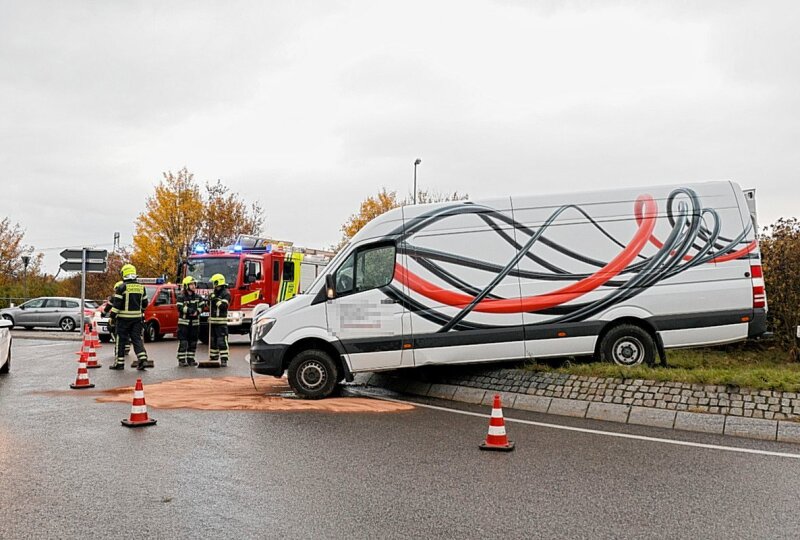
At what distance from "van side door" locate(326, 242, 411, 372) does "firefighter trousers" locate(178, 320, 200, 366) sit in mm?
6172

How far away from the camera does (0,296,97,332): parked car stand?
1163 inches

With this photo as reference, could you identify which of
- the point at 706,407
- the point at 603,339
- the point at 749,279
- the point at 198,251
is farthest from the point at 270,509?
the point at 198,251

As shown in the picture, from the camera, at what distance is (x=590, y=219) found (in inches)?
390

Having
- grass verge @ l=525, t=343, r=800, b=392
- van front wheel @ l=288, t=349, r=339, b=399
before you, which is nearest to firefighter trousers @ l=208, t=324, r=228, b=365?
van front wheel @ l=288, t=349, r=339, b=399

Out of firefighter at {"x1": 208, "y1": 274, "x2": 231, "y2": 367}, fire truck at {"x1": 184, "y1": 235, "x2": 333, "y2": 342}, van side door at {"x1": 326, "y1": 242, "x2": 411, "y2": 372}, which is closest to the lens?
van side door at {"x1": 326, "y1": 242, "x2": 411, "y2": 372}

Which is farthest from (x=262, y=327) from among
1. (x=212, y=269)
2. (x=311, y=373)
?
(x=212, y=269)

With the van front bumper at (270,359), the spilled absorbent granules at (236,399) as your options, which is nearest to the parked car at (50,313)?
the spilled absorbent granules at (236,399)

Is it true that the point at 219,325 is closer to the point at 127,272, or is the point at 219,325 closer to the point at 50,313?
the point at 127,272

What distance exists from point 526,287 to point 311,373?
319 cm

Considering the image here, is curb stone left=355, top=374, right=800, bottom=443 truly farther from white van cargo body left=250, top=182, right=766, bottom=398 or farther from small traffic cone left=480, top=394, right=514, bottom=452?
small traffic cone left=480, top=394, right=514, bottom=452

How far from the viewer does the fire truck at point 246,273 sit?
2027 centimetres

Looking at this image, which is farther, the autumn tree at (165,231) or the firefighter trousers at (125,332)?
the autumn tree at (165,231)

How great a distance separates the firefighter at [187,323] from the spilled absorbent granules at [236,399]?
2.93 meters

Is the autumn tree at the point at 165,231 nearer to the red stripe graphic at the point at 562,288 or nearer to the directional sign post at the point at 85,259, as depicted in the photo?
the directional sign post at the point at 85,259
